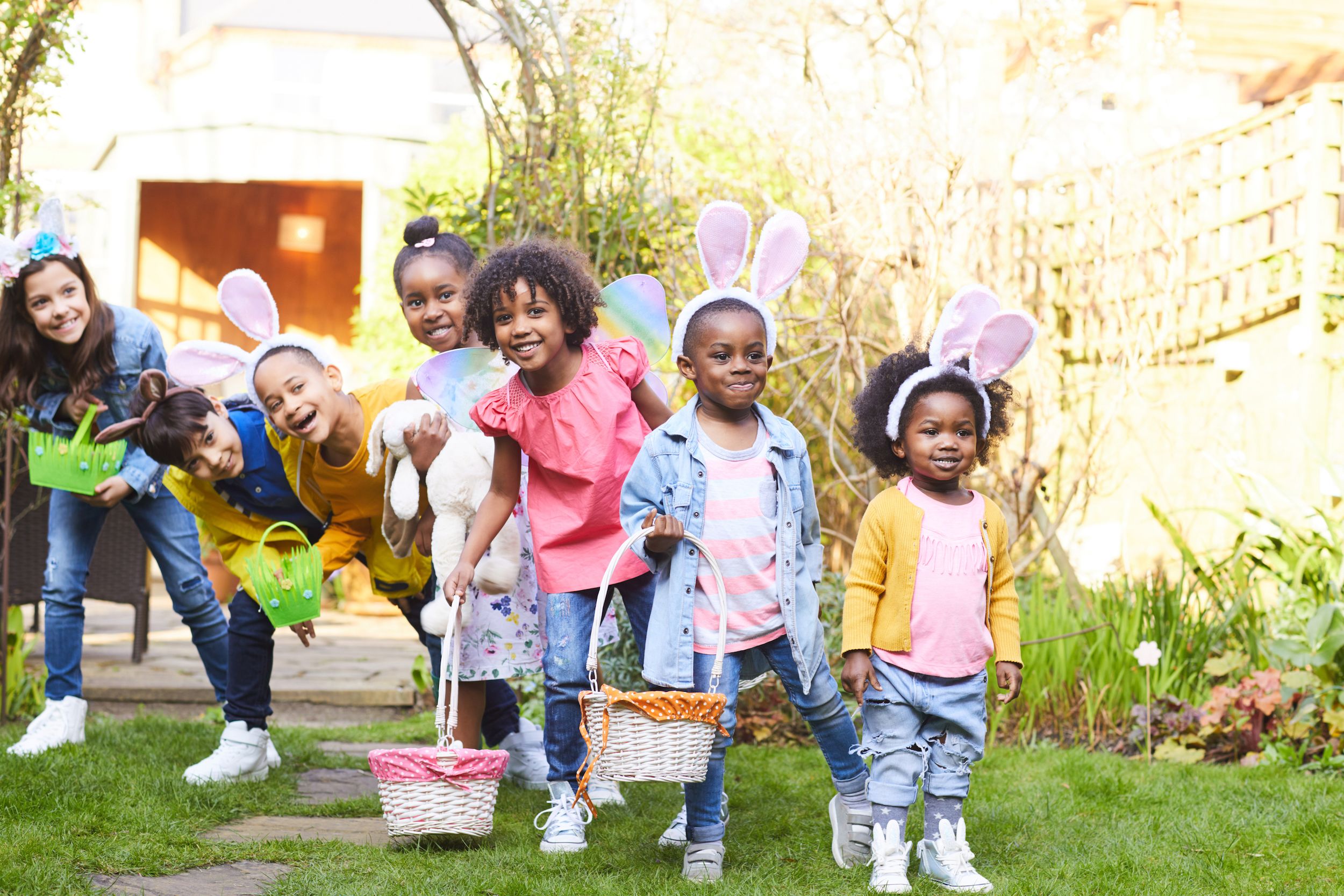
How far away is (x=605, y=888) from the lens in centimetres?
267

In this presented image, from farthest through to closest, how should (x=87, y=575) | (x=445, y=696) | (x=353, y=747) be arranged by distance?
(x=353, y=747) < (x=87, y=575) < (x=445, y=696)

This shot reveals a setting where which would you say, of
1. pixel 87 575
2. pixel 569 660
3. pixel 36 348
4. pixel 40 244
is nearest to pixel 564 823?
pixel 569 660

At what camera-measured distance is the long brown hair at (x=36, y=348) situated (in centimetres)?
382

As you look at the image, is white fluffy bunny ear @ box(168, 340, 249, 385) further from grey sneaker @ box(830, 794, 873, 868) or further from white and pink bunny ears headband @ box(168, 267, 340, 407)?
grey sneaker @ box(830, 794, 873, 868)

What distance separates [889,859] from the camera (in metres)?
2.77

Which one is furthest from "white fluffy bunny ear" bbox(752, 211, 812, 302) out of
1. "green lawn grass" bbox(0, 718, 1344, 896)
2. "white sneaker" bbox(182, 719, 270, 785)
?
"white sneaker" bbox(182, 719, 270, 785)

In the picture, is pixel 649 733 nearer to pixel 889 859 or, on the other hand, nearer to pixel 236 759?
pixel 889 859

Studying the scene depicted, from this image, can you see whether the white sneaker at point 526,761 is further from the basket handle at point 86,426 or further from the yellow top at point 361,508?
the basket handle at point 86,426

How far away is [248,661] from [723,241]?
188 cm

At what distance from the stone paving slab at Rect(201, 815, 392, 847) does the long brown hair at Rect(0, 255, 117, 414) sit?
1486mm

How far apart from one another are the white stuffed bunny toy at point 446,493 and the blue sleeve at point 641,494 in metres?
0.49

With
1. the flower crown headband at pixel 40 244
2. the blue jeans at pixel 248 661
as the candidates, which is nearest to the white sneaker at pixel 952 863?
the blue jeans at pixel 248 661

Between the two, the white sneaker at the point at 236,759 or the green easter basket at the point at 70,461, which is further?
the green easter basket at the point at 70,461

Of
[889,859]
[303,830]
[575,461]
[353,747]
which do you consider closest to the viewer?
[889,859]
